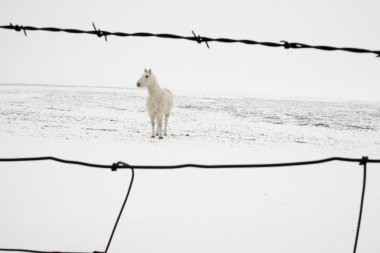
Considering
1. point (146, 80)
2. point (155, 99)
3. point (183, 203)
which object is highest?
point (146, 80)

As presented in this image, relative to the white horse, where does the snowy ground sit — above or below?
below

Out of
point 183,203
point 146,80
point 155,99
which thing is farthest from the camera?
point 155,99

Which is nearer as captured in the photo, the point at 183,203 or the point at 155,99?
the point at 183,203

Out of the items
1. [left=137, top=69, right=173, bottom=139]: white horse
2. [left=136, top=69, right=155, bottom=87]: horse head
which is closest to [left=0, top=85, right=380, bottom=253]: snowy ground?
[left=137, top=69, right=173, bottom=139]: white horse

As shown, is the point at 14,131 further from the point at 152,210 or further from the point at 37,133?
the point at 152,210

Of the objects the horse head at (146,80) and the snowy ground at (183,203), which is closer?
the snowy ground at (183,203)

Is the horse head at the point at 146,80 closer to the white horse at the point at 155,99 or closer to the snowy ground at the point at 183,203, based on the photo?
the white horse at the point at 155,99

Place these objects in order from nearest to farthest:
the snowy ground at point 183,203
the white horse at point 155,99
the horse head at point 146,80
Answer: the snowy ground at point 183,203 < the horse head at point 146,80 < the white horse at point 155,99

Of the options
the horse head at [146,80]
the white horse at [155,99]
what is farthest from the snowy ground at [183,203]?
the horse head at [146,80]

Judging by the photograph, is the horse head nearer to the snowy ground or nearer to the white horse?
the white horse

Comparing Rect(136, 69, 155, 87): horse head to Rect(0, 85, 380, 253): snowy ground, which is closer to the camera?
Rect(0, 85, 380, 253): snowy ground

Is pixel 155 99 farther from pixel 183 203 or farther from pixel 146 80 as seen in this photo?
pixel 183 203

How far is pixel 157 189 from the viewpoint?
13.3 feet

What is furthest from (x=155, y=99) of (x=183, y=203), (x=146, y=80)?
(x=183, y=203)
